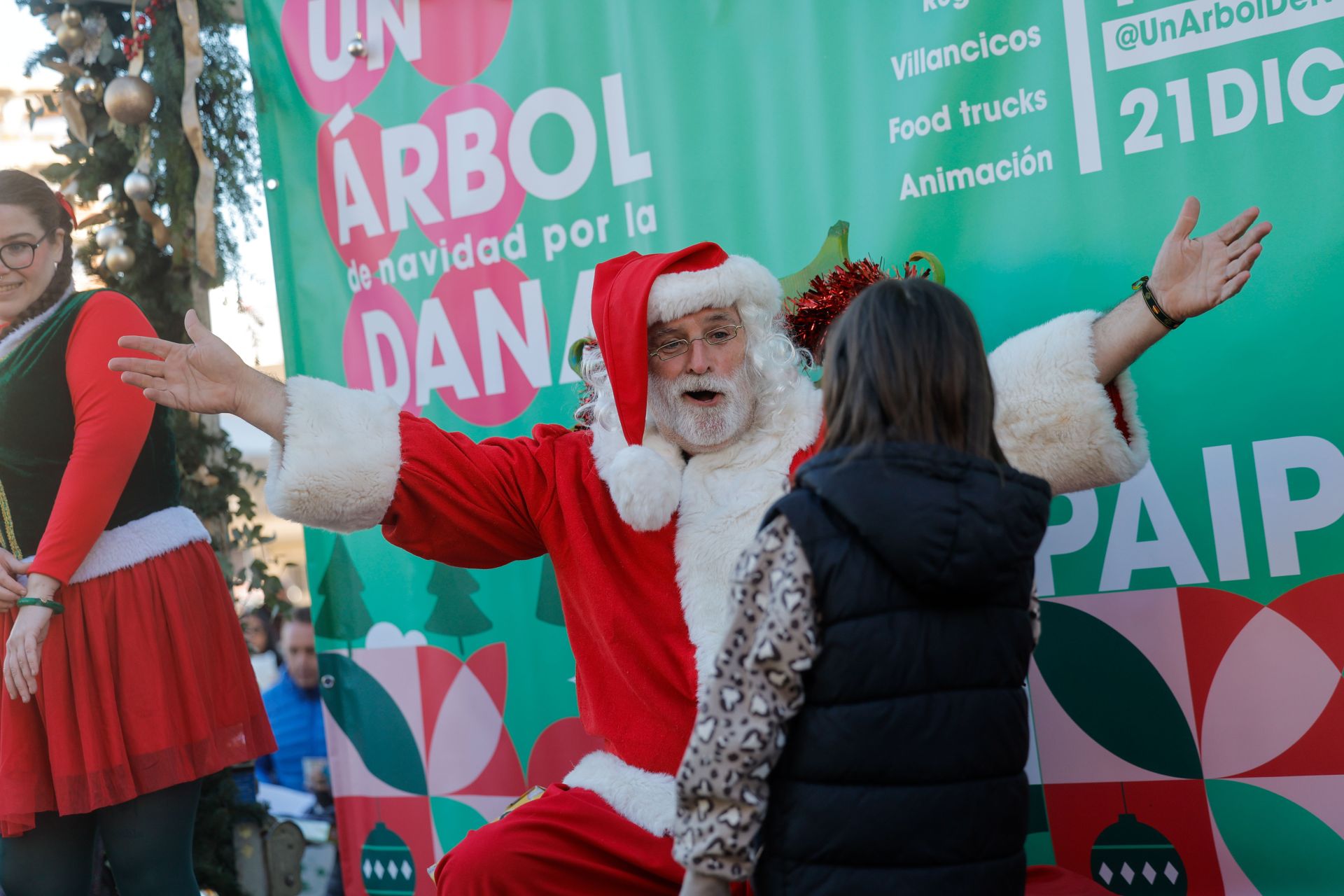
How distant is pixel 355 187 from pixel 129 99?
72 cm

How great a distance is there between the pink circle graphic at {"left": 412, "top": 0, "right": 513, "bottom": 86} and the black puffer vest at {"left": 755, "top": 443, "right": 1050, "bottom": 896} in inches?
86.6

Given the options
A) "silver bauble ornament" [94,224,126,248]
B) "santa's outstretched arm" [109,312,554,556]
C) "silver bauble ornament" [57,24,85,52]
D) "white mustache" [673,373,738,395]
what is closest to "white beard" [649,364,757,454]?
"white mustache" [673,373,738,395]

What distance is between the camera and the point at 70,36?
3408mm

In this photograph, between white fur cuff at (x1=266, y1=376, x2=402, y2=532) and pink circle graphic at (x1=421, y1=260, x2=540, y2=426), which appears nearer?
white fur cuff at (x1=266, y1=376, x2=402, y2=532)

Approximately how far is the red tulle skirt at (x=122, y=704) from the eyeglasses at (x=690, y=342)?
155 centimetres

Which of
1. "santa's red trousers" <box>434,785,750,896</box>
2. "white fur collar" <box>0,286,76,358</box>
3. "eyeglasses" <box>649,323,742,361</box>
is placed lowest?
"santa's red trousers" <box>434,785,750,896</box>

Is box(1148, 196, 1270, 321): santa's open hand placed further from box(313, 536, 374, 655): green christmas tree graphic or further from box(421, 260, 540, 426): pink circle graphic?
box(313, 536, 374, 655): green christmas tree graphic

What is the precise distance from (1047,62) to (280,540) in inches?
103

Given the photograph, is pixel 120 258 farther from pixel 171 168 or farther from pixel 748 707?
pixel 748 707

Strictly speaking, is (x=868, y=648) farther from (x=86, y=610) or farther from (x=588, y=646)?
(x=86, y=610)

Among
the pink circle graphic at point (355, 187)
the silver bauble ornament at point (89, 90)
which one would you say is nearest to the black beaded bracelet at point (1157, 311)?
the pink circle graphic at point (355, 187)

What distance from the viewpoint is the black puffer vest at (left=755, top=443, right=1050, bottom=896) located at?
1.38 meters

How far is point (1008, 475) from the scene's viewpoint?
1422 millimetres

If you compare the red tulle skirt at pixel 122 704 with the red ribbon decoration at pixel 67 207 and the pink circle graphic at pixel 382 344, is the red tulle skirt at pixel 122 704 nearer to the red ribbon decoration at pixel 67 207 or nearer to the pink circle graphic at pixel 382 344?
the pink circle graphic at pixel 382 344
